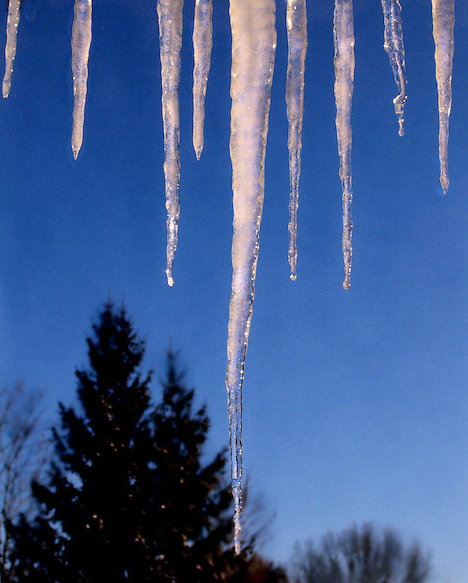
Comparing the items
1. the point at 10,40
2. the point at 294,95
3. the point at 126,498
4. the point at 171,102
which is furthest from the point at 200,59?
the point at 126,498

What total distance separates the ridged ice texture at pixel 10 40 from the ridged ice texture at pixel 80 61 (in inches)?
8.4

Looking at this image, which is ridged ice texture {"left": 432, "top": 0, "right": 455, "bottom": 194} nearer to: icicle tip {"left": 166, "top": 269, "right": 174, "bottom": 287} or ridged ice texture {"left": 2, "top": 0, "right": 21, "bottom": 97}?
icicle tip {"left": 166, "top": 269, "right": 174, "bottom": 287}

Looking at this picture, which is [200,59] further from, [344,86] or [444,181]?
[444,181]

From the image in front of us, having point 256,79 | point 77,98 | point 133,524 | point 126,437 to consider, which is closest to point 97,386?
point 126,437

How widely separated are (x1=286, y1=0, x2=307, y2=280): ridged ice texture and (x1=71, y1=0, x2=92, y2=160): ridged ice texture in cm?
74

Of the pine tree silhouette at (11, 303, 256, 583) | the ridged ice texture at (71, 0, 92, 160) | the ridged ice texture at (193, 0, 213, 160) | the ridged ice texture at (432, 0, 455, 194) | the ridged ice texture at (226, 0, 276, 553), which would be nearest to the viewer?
the ridged ice texture at (226, 0, 276, 553)

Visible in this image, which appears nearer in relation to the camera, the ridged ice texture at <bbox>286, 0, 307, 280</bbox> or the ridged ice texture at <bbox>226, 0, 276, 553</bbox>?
the ridged ice texture at <bbox>226, 0, 276, 553</bbox>

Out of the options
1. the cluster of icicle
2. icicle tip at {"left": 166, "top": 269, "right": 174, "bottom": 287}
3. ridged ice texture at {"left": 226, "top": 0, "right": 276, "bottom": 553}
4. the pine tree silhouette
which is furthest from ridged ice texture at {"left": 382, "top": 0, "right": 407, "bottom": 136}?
the pine tree silhouette

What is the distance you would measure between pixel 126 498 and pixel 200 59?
805 centimetres

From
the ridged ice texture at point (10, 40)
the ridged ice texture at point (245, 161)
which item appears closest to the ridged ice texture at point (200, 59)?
the ridged ice texture at point (245, 161)

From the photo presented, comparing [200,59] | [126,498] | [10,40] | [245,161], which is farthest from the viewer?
[126,498]

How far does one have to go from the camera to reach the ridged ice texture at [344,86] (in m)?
1.74

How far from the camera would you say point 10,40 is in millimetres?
1948

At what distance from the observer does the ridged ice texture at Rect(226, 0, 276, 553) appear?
156 centimetres
